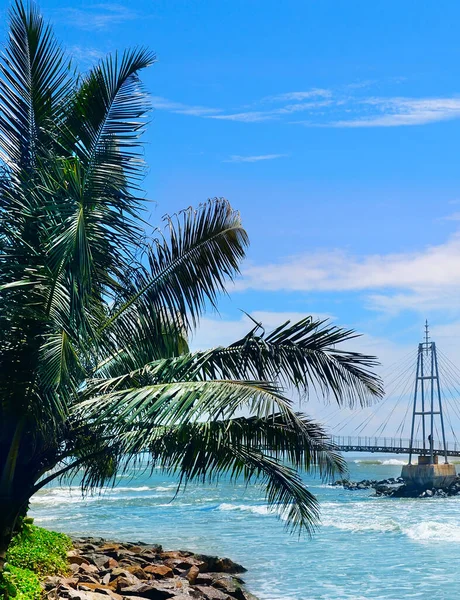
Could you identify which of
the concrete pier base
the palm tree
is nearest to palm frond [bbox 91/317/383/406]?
the palm tree

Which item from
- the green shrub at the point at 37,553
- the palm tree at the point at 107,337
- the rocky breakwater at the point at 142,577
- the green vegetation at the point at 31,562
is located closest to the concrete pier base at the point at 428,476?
the rocky breakwater at the point at 142,577

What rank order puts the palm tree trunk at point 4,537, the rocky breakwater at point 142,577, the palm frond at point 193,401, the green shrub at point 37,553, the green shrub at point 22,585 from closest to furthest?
the palm frond at point 193,401 → the palm tree trunk at point 4,537 → the green shrub at point 22,585 → the green shrub at point 37,553 → the rocky breakwater at point 142,577

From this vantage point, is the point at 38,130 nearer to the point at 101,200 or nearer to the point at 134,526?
the point at 101,200

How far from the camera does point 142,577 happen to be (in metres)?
15.1

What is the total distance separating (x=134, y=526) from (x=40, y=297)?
24503 millimetres

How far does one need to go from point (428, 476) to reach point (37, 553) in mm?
38080

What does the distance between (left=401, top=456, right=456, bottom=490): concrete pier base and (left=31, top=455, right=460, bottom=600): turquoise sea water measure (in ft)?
7.77

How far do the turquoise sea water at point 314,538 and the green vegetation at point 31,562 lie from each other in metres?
1.09

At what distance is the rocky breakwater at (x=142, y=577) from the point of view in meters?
12.3

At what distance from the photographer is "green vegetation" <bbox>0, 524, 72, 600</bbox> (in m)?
9.45

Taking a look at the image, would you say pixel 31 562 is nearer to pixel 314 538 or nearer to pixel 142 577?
pixel 142 577

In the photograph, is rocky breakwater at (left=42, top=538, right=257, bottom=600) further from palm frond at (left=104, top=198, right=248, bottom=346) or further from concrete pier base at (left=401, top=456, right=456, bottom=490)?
concrete pier base at (left=401, top=456, right=456, bottom=490)

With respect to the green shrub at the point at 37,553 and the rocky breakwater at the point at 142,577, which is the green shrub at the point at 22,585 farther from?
the green shrub at the point at 37,553

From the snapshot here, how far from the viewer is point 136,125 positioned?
33.0ft
